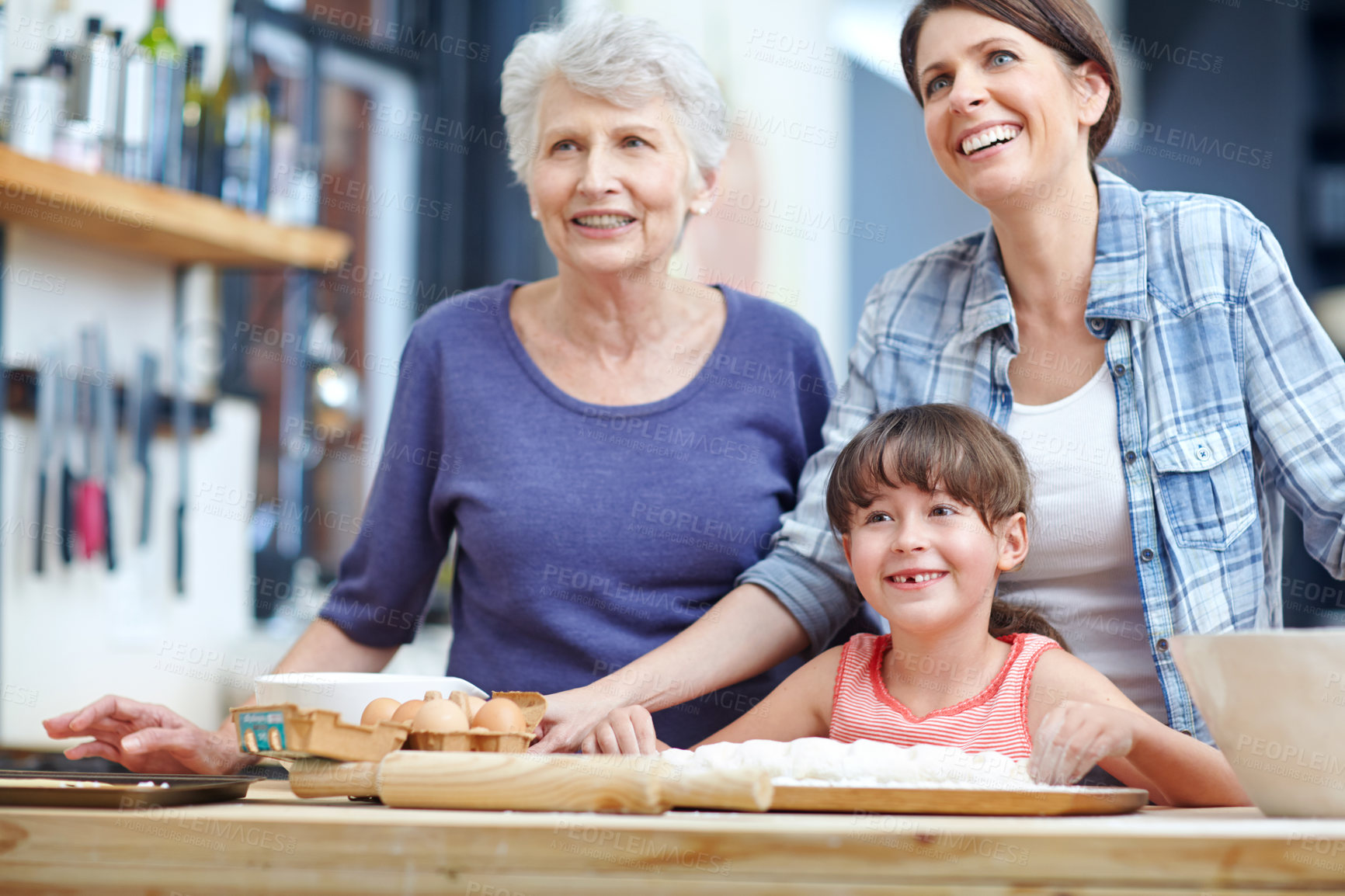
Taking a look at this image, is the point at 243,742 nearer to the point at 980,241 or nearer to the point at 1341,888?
the point at 1341,888

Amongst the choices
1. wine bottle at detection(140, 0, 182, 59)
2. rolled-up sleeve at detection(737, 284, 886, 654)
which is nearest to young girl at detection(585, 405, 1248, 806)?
rolled-up sleeve at detection(737, 284, 886, 654)

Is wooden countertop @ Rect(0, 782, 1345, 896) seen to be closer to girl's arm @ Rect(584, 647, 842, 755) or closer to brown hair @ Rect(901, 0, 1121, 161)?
girl's arm @ Rect(584, 647, 842, 755)

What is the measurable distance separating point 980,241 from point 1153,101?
10.6 feet

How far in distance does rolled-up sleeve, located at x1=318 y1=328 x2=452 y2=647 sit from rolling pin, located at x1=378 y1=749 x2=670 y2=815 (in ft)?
2.44

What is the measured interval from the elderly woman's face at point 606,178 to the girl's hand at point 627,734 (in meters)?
0.59

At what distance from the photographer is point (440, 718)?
2.81 feet

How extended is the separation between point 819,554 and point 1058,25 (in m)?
0.60

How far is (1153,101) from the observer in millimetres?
4273

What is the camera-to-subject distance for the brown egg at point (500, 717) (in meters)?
0.87

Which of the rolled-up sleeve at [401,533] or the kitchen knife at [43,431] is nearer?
the rolled-up sleeve at [401,533]

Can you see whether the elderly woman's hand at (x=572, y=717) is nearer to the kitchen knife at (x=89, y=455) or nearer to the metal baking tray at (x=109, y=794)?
the metal baking tray at (x=109, y=794)

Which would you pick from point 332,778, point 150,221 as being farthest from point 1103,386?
point 150,221

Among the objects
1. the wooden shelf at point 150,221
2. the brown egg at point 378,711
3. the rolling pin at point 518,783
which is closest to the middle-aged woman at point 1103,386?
the brown egg at point 378,711

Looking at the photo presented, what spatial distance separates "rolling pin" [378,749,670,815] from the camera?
0.71 meters
